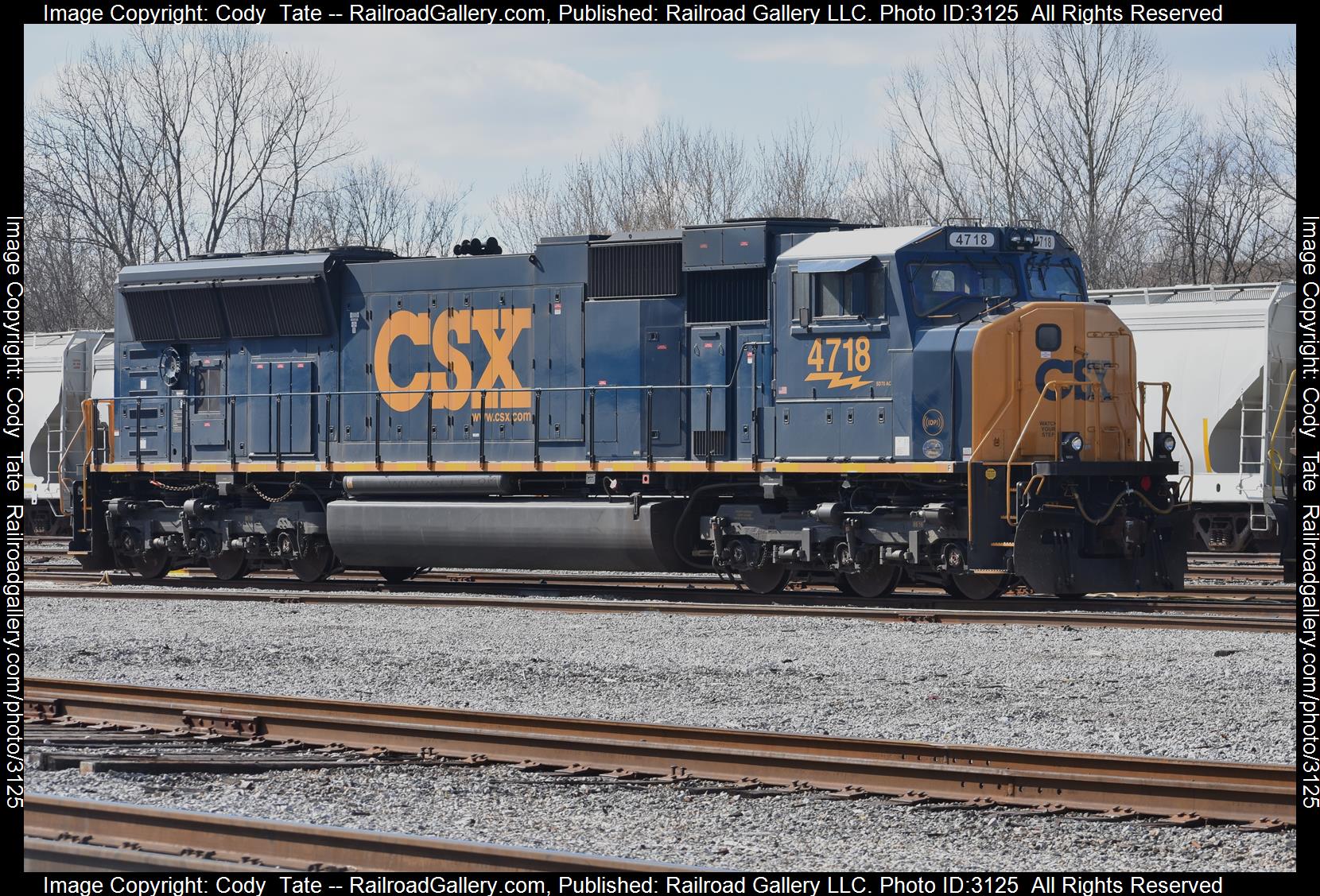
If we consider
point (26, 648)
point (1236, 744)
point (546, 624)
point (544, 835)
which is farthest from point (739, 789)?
point (26, 648)

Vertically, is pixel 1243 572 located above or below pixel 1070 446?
below

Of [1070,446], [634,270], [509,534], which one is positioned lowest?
[509,534]

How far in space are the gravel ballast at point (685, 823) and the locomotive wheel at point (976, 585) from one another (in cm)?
763

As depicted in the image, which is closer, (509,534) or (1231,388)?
(509,534)

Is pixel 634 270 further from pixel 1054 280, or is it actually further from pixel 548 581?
pixel 1054 280

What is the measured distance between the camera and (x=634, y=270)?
14.8 m

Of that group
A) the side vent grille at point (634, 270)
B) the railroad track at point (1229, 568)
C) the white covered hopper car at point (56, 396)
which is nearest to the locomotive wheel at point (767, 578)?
the side vent grille at point (634, 270)

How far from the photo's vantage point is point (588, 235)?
50.2 feet

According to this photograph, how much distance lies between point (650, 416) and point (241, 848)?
9575mm

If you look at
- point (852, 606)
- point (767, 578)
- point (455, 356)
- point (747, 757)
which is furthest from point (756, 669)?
point (455, 356)

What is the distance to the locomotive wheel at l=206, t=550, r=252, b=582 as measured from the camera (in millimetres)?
17000

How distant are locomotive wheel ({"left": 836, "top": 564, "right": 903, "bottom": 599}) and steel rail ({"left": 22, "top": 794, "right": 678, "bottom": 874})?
907cm

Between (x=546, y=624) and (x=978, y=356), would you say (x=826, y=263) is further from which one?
(x=546, y=624)

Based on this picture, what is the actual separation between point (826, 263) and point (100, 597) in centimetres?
790
